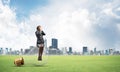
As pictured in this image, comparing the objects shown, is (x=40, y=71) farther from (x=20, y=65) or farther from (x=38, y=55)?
(x=20, y=65)

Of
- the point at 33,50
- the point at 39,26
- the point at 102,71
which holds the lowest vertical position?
the point at 102,71

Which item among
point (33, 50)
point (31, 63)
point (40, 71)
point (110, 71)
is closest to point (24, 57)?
point (31, 63)

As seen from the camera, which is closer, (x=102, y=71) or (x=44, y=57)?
(x=102, y=71)

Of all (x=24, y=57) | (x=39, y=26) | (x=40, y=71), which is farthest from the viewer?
(x=24, y=57)

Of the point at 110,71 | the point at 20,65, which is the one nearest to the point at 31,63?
the point at 20,65

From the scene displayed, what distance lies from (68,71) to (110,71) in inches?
89.6

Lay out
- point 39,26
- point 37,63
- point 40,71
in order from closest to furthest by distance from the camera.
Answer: point 40,71 < point 39,26 < point 37,63

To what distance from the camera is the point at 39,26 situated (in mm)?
19719

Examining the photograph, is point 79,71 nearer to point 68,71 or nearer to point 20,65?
point 68,71

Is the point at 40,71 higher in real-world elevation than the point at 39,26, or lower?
lower

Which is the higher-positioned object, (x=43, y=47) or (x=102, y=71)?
(x=43, y=47)

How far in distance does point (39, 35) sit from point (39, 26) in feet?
1.77

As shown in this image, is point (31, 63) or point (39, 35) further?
point (31, 63)

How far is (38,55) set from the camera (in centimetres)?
2005
